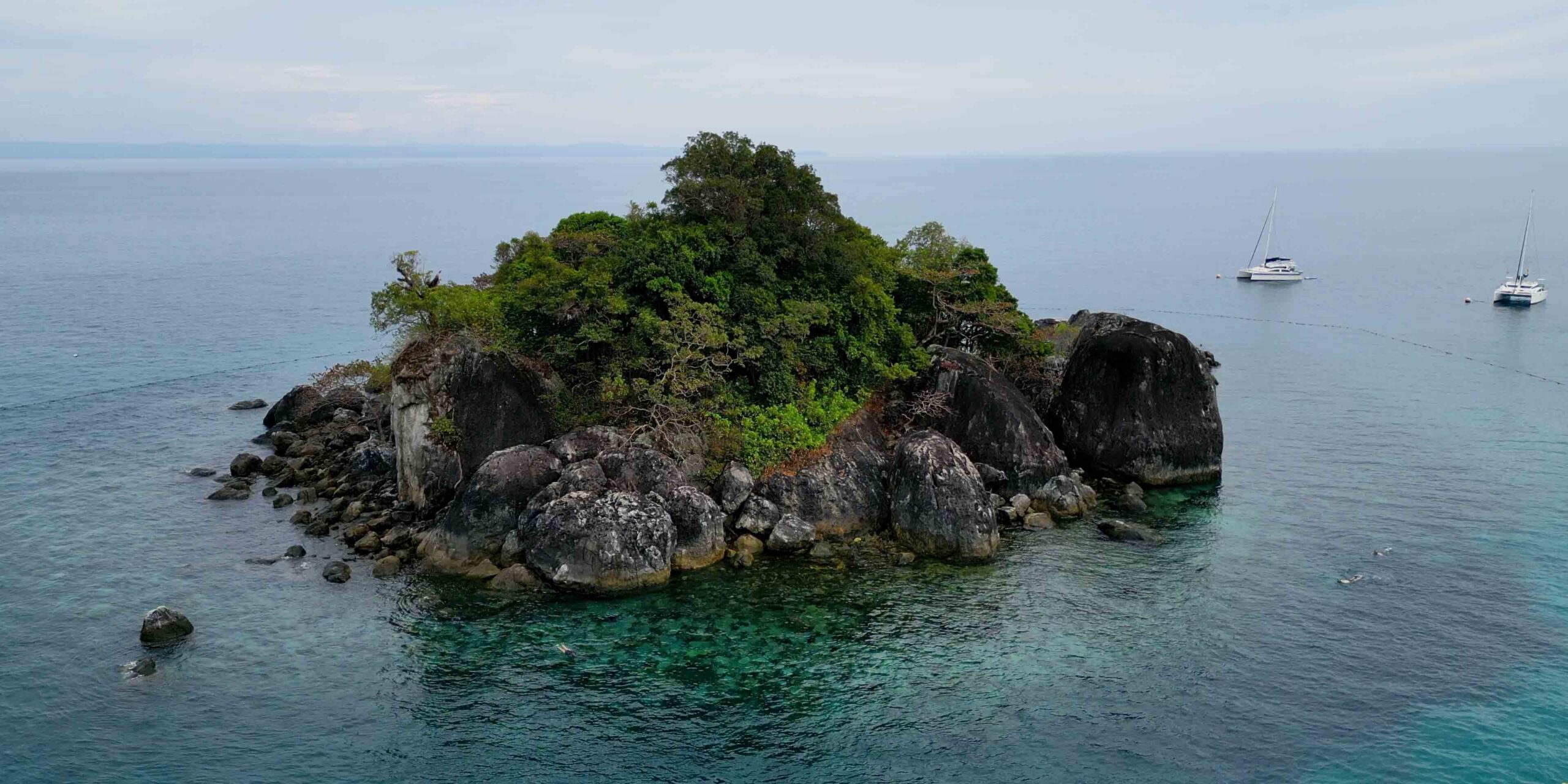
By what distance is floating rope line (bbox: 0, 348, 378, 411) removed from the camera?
55281 millimetres

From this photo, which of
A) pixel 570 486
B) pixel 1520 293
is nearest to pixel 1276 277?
pixel 1520 293

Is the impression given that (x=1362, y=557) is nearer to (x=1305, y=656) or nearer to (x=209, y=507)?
(x=1305, y=656)

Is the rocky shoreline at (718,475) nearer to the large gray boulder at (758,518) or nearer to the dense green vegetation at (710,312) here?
the large gray boulder at (758,518)

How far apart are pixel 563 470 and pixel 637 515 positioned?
13.3ft

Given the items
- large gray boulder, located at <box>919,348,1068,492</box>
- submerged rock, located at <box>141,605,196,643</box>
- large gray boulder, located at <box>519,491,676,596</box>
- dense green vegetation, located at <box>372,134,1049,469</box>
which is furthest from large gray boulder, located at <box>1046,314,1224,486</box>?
submerged rock, located at <box>141,605,196,643</box>

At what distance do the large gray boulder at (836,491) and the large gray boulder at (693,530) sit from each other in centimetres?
166

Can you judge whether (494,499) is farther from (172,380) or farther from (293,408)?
(172,380)

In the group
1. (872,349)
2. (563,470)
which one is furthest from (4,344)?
(872,349)

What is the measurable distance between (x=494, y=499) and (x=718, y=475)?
874cm

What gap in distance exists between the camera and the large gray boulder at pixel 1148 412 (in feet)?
145

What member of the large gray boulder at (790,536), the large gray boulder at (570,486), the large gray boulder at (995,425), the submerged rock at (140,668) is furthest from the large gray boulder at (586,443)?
Result: the large gray boulder at (995,425)

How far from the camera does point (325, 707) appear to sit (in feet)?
88.4

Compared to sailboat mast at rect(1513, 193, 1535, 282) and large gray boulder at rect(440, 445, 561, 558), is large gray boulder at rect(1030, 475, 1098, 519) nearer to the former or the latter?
large gray boulder at rect(440, 445, 561, 558)

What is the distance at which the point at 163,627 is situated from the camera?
30.0 m
